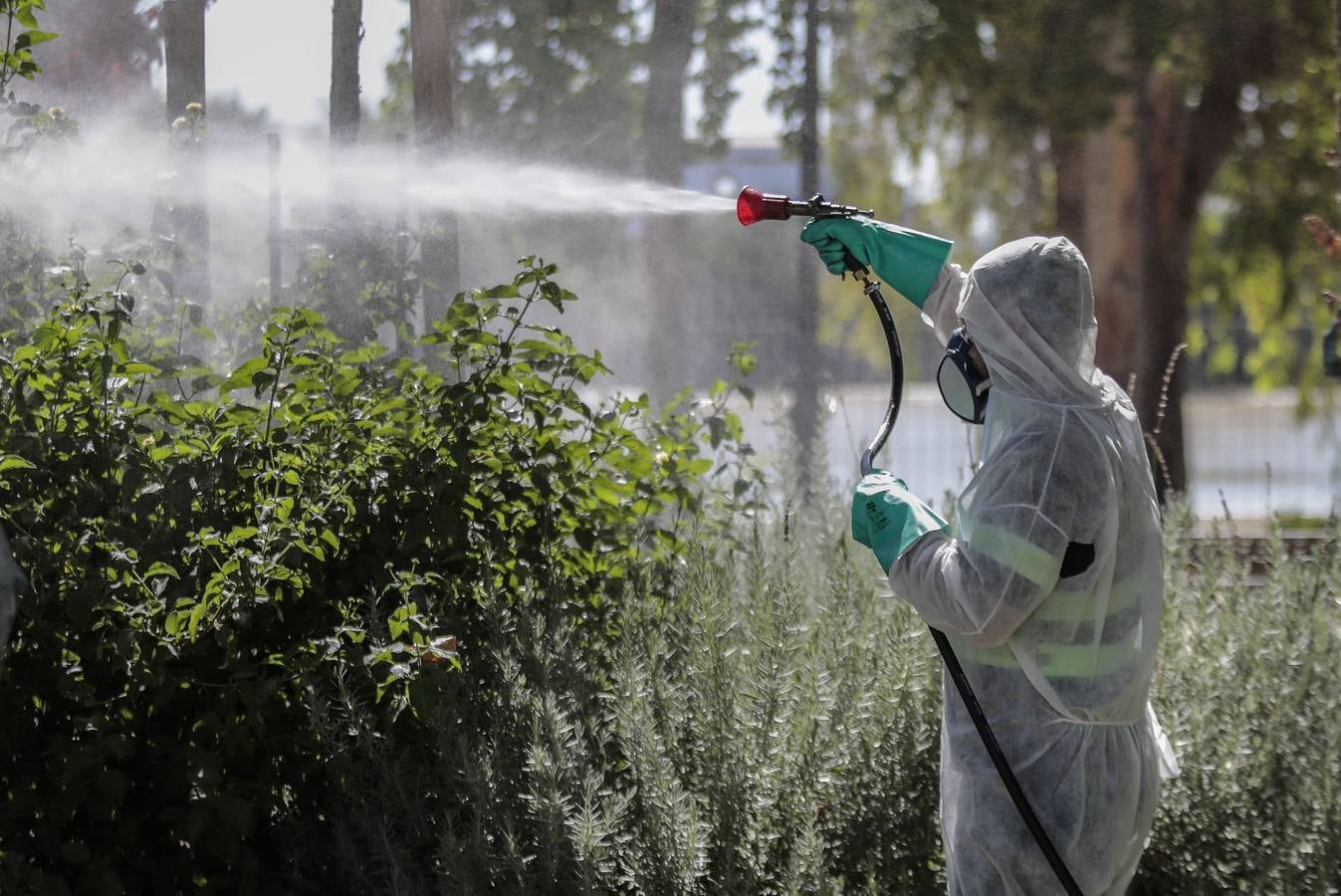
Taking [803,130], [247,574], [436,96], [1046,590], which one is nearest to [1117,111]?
[803,130]

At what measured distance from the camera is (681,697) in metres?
2.76

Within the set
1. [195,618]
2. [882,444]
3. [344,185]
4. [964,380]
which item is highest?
[344,185]

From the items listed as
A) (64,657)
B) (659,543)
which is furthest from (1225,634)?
(64,657)

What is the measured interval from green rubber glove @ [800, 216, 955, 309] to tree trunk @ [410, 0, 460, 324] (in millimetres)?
1993

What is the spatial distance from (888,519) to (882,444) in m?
0.37

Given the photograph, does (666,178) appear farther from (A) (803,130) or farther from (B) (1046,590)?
(B) (1046,590)

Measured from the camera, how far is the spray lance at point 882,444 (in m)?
1.94

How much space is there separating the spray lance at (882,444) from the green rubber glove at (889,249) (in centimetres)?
3

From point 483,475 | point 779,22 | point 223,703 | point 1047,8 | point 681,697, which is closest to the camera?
point 223,703

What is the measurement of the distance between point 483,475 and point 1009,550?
146cm

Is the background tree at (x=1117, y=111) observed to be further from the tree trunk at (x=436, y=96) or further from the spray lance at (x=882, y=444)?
the spray lance at (x=882, y=444)

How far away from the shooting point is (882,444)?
2453mm

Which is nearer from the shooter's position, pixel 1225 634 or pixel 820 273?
pixel 1225 634

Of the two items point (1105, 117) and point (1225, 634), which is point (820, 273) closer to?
point (1105, 117)
